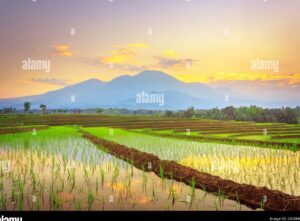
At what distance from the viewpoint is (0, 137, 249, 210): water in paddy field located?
6996 mm

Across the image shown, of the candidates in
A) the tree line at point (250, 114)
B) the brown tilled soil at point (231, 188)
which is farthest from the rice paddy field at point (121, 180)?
the tree line at point (250, 114)

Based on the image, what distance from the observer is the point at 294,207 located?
21.6 ft

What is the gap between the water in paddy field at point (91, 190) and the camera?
7.00m

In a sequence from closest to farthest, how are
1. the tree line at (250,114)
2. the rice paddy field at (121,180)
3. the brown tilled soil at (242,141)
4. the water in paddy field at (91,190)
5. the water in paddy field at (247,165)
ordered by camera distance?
1. the water in paddy field at (91,190)
2. the rice paddy field at (121,180)
3. the water in paddy field at (247,165)
4. the brown tilled soil at (242,141)
5. the tree line at (250,114)

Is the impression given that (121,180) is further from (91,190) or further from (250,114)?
(250,114)

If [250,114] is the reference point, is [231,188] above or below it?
below

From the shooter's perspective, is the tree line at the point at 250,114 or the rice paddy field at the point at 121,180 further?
the tree line at the point at 250,114

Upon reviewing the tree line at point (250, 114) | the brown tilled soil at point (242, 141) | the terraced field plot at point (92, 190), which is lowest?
the terraced field plot at point (92, 190)

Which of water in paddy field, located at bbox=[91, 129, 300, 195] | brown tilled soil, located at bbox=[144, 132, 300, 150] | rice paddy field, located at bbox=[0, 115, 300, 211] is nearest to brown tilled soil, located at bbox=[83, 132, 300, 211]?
rice paddy field, located at bbox=[0, 115, 300, 211]

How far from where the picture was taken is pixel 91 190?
8.12 meters

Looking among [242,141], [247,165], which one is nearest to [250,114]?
[242,141]

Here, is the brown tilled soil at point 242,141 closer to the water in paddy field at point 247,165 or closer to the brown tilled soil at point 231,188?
the water in paddy field at point 247,165

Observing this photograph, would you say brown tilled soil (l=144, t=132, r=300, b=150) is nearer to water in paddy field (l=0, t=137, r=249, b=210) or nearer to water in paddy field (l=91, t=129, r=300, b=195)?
water in paddy field (l=91, t=129, r=300, b=195)
